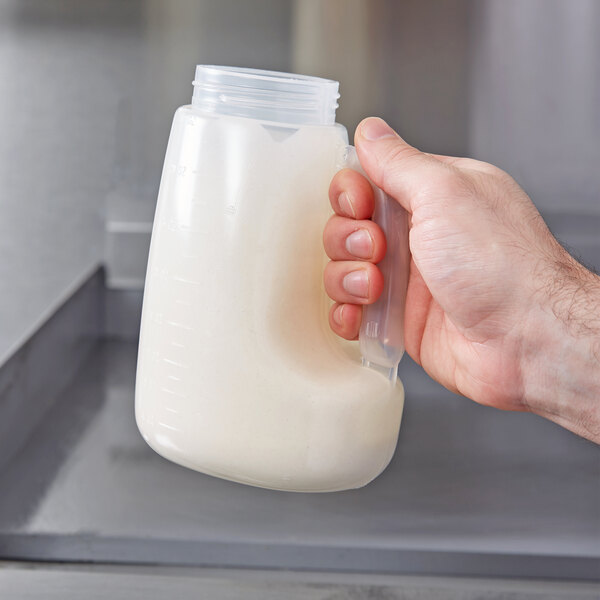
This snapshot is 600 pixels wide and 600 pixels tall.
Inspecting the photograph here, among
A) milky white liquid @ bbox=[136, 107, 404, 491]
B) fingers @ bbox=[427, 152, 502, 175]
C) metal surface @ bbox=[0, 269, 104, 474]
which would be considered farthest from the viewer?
metal surface @ bbox=[0, 269, 104, 474]

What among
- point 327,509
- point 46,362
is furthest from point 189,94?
point 327,509

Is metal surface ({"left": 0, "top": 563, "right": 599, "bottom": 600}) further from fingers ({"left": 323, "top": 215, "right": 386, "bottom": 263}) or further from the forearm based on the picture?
fingers ({"left": 323, "top": 215, "right": 386, "bottom": 263})

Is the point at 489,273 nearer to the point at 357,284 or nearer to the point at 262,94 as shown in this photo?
the point at 357,284

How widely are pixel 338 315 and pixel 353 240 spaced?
0.18 ft

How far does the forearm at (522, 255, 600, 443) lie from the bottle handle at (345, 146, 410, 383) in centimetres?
12

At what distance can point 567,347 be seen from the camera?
53 centimetres

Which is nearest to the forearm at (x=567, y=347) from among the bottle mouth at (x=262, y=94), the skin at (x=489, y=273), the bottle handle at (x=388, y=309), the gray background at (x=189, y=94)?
the skin at (x=489, y=273)

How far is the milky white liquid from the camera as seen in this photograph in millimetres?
432

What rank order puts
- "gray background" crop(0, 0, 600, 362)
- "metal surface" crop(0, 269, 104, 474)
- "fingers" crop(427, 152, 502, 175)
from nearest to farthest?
"fingers" crop(427, 152, 502, 175) < "metal surface" crop(0, 269, 104, 474) < "gray background" crop(0, 0, 600, 362)

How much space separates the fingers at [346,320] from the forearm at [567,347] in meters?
0.15

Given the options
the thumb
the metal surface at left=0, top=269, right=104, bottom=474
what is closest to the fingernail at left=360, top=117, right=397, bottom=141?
the thumb

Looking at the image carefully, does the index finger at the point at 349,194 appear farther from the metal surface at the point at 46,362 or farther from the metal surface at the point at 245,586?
the metal surface at the point at 46,362

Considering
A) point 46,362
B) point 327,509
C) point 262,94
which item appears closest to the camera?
point 262,94

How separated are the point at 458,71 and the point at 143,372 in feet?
3.48
